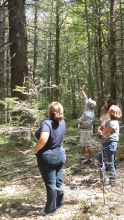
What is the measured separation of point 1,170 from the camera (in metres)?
6.36

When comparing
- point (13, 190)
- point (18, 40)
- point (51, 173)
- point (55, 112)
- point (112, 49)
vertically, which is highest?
point (112, 49)

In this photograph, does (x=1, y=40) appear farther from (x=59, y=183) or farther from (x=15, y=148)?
(x=59, y=183)

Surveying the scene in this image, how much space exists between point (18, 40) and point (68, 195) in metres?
4.81

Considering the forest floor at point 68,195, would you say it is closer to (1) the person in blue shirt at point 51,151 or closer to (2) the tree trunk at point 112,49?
(1) the person in blue shirt at point 51,151

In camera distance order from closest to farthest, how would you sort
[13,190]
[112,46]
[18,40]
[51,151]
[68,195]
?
[51,151], [68,195], [13,190], [18,40], [112,46]

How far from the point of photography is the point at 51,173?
386 cm

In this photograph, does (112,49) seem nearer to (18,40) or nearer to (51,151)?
(18,40)

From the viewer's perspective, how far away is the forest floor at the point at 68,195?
4.03m

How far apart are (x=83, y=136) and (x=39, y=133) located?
131 inches

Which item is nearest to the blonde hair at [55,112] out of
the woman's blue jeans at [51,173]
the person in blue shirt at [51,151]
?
the person in blue shirt at [51,151]

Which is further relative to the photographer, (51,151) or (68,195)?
(68,195)

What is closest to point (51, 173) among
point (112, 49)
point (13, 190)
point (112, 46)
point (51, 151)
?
point (51, 151)

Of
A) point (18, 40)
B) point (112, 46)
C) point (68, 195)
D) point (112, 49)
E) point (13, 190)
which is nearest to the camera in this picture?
point (68, 195)

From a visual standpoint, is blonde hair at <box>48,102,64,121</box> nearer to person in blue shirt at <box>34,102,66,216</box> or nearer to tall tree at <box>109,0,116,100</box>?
person in blue shirt at <box>34,102,66,216</box>
